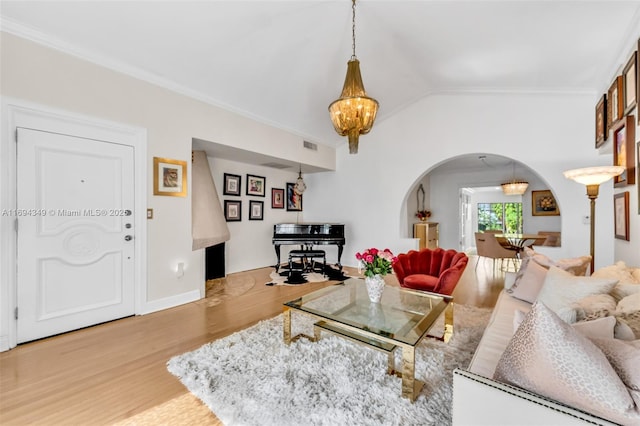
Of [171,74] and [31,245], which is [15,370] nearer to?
[31,245]

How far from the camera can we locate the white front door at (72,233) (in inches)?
97.8

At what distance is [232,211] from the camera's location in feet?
17.6

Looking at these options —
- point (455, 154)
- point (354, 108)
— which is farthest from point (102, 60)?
point (455, 154)

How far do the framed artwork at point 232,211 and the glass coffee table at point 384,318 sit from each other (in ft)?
10.5

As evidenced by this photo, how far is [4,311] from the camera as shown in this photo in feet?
7.71

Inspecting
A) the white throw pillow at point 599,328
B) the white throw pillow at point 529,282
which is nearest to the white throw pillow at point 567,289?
the white throw pillow at point 529,282

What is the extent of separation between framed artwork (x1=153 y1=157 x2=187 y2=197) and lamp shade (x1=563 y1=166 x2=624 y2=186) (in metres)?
4.62

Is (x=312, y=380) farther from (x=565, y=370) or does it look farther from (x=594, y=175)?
(x=594, y=175)

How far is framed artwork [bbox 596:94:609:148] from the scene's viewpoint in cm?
334

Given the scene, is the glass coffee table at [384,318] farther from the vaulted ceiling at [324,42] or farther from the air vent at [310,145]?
the air vent at [310,145]

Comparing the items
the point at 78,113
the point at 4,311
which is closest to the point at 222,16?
the point at 78,113

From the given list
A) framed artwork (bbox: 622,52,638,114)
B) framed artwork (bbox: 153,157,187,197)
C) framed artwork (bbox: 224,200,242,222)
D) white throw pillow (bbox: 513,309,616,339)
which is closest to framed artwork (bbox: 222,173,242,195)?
framed artwork (bbox: 224,200,242,222)

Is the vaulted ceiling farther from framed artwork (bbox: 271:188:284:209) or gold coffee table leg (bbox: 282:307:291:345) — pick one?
gold coffee table leg (bbox: 282:307:291:345)

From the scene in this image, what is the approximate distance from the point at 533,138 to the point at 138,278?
19.3ft
